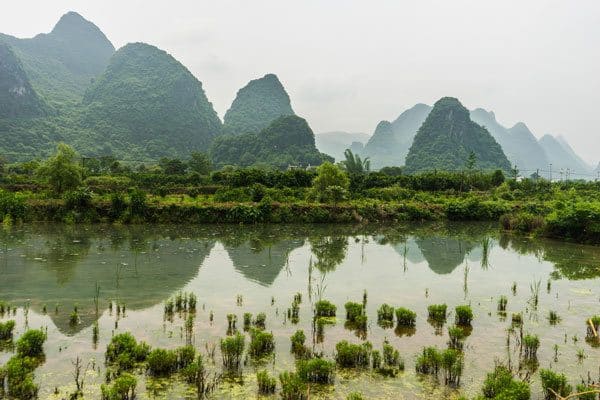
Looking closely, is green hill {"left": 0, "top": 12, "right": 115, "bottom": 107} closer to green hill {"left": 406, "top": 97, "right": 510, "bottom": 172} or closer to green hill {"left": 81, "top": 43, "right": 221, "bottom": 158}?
green hill {"left": 81, "top": 43, "right": 221, "bottom": 158}

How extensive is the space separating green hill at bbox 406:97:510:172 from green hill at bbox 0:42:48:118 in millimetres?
86987

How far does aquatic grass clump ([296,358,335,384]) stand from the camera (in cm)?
658

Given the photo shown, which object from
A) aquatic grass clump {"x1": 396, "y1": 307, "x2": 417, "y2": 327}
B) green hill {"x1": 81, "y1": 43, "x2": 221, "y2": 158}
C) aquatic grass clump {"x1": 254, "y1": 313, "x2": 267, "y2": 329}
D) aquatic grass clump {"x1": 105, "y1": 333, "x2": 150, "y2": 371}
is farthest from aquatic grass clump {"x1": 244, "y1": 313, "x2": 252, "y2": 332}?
green hill {"x1": 81, "y1": 43, "x2": 221, "y2": 158}

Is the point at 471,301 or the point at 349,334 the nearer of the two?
the point at 349,334

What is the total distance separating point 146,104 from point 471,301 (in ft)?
401

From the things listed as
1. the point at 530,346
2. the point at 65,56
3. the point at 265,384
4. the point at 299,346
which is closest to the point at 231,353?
the point at 265,384

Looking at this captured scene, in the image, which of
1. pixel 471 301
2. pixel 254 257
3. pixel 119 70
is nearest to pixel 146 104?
pixel 119 70

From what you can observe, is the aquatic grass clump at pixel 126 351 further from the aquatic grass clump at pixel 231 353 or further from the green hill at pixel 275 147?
the green hill at pixel 275 147

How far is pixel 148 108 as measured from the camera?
393ft

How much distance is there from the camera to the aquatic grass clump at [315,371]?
259 inches

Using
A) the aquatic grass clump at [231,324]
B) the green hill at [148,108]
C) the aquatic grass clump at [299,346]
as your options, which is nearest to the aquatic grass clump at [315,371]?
the aquatic grass clump at [299,346]

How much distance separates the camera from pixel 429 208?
108 feet

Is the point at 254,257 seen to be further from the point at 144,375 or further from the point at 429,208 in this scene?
the point at 429,208

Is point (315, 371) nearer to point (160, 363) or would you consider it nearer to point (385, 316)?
point (160, 363)
